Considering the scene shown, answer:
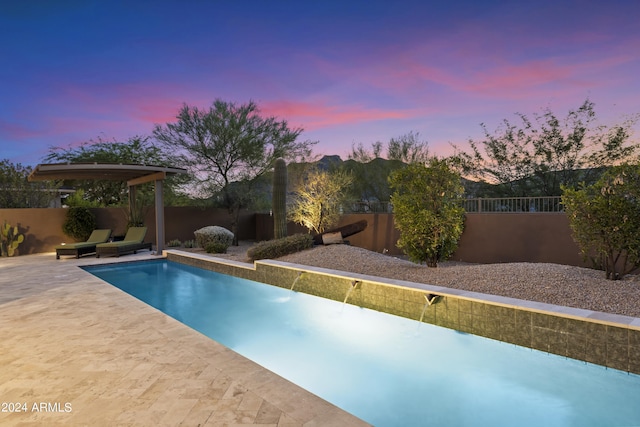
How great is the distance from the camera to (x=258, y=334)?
5.47 m

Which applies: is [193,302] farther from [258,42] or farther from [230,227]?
[230,227]

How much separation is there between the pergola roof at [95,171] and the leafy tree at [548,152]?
40.3ft

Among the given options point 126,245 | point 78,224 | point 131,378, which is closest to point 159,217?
point 126,245

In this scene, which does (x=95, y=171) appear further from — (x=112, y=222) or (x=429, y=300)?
(x=429, y=300)

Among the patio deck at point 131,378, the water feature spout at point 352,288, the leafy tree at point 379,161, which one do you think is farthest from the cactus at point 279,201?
the patio deck at point 131,378

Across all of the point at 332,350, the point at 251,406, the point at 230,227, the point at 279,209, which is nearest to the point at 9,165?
the point at 230,227

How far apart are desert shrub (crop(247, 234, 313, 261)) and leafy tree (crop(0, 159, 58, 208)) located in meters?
11.0

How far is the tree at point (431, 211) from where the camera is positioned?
22.4 feet

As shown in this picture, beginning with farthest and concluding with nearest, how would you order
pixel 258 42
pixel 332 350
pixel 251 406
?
pixel 258 42 < pixel 332 350 < pixel 251 406

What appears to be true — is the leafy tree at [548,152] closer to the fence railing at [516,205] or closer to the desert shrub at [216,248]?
the fence railing at [516,205]

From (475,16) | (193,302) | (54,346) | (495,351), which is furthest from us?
(475,16)

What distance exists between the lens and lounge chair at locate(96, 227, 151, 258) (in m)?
11.7

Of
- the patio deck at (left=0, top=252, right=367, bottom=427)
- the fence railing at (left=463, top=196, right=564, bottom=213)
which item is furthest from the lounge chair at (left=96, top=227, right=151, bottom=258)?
the fence railing at (left=463, top=196, right=564, bottom=213)

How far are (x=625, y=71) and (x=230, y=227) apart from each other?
14833 mm
